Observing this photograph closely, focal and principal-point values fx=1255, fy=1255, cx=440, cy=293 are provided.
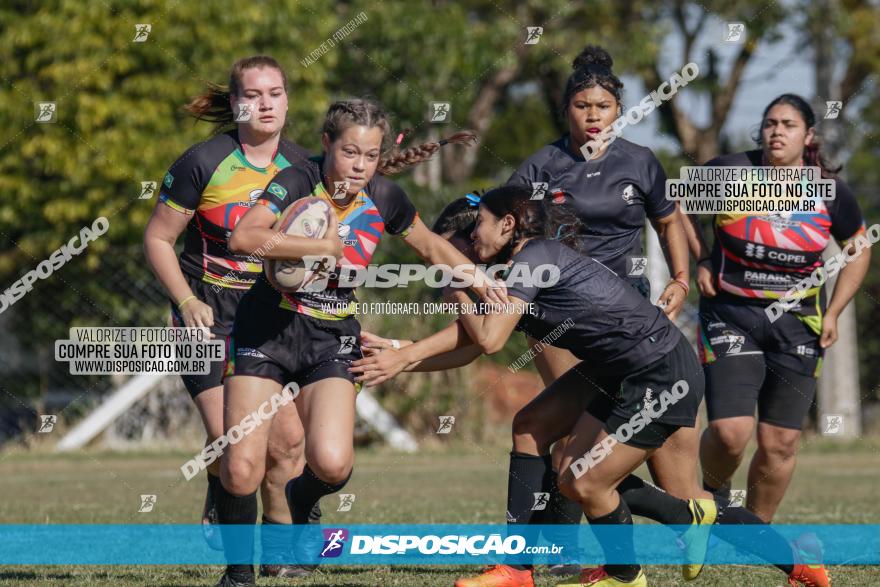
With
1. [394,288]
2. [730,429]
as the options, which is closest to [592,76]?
[730,429]

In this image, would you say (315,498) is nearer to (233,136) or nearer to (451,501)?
(233,136)

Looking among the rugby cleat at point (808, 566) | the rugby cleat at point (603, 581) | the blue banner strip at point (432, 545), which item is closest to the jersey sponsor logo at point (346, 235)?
the blue banner strip at point (432, 545)

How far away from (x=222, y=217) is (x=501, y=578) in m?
2.17

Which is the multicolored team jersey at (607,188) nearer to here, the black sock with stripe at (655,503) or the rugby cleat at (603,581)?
the black sock with stripe at (655,503)

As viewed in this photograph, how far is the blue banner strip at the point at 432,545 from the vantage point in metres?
5.51

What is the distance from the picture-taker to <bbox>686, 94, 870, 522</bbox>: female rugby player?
6.79 m

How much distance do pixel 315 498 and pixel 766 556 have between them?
2.02 m

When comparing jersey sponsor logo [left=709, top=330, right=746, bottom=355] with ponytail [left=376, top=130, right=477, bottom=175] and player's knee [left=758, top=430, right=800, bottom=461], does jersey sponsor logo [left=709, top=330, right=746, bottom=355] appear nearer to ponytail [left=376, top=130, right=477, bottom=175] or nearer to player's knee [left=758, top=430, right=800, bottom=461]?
player's knee [left=758, top=430, right=800, bottom=461]

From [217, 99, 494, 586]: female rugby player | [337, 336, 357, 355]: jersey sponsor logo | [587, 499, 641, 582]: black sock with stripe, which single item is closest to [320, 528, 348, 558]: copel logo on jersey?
[217, 99, 494, 586]: female rugby player

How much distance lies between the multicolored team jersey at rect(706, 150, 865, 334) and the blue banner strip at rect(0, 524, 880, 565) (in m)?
1.33

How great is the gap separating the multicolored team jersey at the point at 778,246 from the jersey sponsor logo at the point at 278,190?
285cm

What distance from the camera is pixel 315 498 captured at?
557 centimetres

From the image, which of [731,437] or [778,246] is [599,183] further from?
[731,437]

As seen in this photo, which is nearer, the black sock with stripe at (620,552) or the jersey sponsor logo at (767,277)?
the black sock with stripe at (620,552)
